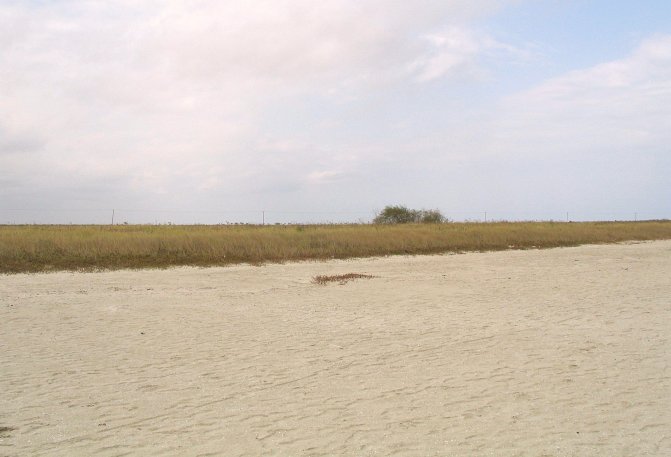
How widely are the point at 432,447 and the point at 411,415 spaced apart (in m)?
0.72

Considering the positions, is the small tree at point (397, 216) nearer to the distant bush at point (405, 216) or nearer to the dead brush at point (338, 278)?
the distant bush at point (405, 216)

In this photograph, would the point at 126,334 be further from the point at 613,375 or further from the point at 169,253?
the point at 169,253

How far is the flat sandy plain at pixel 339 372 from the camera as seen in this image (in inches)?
182

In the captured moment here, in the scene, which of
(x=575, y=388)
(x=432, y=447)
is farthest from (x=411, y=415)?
(x=575, y=388)

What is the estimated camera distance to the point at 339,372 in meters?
6.66

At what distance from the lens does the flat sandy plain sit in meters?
4.62

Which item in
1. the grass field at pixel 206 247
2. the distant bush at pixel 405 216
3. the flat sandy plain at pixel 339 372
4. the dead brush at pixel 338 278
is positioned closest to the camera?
the flat sandy plain at pixel 339 372

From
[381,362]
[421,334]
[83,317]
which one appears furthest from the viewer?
[83,317]

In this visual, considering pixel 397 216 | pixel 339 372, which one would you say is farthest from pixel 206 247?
pixel 397 216

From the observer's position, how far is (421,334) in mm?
8781

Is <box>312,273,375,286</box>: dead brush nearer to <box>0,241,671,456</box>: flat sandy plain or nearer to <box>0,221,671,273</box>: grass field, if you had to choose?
<box>0,241,671,456</box>: flat sandy plain

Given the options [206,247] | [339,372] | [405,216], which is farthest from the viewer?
[405,216]

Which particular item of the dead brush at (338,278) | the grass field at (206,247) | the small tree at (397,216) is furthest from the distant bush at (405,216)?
the dead brush at (338,278)

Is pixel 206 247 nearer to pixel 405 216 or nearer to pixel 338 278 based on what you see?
pixel 338 278
